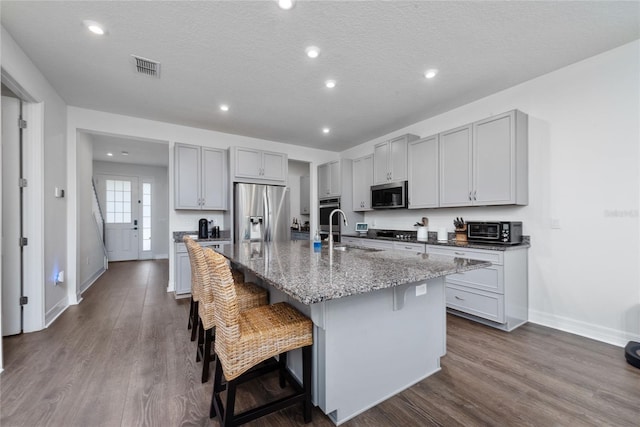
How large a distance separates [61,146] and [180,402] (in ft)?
11.2

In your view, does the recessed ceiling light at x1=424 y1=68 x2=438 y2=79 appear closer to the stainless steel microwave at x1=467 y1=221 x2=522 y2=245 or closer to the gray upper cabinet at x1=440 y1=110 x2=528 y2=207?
the gray upper cabinet at x1=440 y1=110 x2=528 y2=207

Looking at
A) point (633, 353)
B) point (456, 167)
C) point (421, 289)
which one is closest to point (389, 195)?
point (456, 167)

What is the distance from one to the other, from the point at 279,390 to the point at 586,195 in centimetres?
321

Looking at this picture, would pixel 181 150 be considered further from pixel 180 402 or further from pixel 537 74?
pixel 537 74

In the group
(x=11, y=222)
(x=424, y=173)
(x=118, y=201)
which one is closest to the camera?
(x=11, y=222)

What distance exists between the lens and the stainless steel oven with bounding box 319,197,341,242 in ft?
16.8

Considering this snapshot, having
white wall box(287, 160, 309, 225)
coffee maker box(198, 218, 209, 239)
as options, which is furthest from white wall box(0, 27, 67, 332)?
white wall box(287, 160, 309, 225)

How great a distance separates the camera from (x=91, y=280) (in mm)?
4582

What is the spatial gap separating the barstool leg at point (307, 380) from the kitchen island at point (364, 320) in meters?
0.05

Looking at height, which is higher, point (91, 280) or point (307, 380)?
point (307, 380)

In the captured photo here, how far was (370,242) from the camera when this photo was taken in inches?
170

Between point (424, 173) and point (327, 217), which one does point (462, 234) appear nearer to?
point (424, 173)

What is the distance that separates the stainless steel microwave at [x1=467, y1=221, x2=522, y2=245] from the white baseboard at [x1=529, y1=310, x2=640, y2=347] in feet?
2.65

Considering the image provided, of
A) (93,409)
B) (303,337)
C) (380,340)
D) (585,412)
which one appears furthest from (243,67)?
(585,412)
